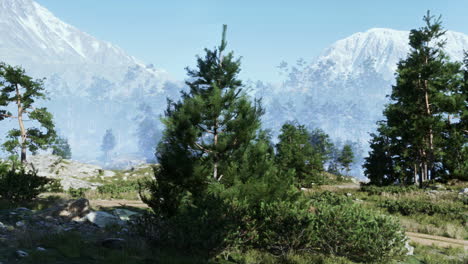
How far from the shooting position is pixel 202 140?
14336 millimetres

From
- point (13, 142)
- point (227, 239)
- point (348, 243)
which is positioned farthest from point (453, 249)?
point (13, 142)

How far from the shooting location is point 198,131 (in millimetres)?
13859

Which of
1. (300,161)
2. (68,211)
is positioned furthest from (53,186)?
(300,161)

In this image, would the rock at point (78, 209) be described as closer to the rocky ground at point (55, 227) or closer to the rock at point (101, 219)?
the rocky ground at point (55, 227)

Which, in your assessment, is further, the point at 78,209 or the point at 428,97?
the point at 428,97

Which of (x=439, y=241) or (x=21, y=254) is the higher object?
(x=21, y=254)

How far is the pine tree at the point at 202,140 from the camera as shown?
1317cm

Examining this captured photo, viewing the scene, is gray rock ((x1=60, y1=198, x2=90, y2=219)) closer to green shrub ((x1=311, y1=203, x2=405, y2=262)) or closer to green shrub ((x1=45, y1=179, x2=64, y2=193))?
green shrub ((x1=45, y1=179, x2=64, y2=193))

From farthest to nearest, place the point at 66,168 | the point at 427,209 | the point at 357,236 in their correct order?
the point at 66,168 → the point at 427,209 → the point at 357,236

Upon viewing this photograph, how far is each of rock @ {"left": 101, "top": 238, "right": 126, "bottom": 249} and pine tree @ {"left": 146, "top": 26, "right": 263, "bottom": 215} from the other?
2.84m

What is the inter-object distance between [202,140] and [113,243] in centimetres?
575

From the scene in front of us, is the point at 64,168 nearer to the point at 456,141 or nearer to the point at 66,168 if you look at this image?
the point at 66,168

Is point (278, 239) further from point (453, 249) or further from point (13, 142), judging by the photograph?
point (13, 142)

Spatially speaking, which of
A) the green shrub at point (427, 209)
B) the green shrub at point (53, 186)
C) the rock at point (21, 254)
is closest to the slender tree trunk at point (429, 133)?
the green shrub at point (427, 209)
